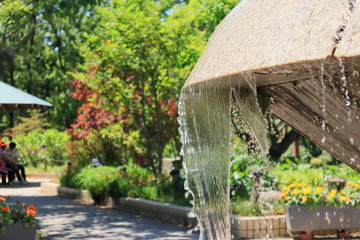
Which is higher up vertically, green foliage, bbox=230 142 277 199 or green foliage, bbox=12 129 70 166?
green foliage, bbox=12 129 70 166

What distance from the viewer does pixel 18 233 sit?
6.55 m

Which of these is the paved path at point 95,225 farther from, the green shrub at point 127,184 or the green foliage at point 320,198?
the green foliage at point 320,198

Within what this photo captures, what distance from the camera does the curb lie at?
838cm

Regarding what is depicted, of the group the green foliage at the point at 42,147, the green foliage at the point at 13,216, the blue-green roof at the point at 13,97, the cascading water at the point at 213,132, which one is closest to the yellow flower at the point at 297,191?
the green foliage at the point at 13,216

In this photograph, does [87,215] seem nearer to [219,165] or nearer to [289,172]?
[289,172]

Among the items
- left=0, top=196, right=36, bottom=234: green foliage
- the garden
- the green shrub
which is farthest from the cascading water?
the green shrub

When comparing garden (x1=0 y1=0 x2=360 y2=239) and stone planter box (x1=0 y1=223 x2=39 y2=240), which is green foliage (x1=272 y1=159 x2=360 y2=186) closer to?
garden (x1=0 y1=0 x2=360 y2=239)

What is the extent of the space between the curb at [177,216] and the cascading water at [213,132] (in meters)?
4.67

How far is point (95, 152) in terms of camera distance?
1870 cm

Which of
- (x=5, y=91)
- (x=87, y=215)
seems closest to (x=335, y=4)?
(x=5, y=91)

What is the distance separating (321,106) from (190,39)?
9960 mm

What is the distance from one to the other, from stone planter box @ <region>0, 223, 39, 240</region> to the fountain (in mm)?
2959

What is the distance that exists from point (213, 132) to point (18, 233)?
3.90 meters

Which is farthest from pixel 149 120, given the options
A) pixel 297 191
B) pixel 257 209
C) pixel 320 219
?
pixel 320 219
